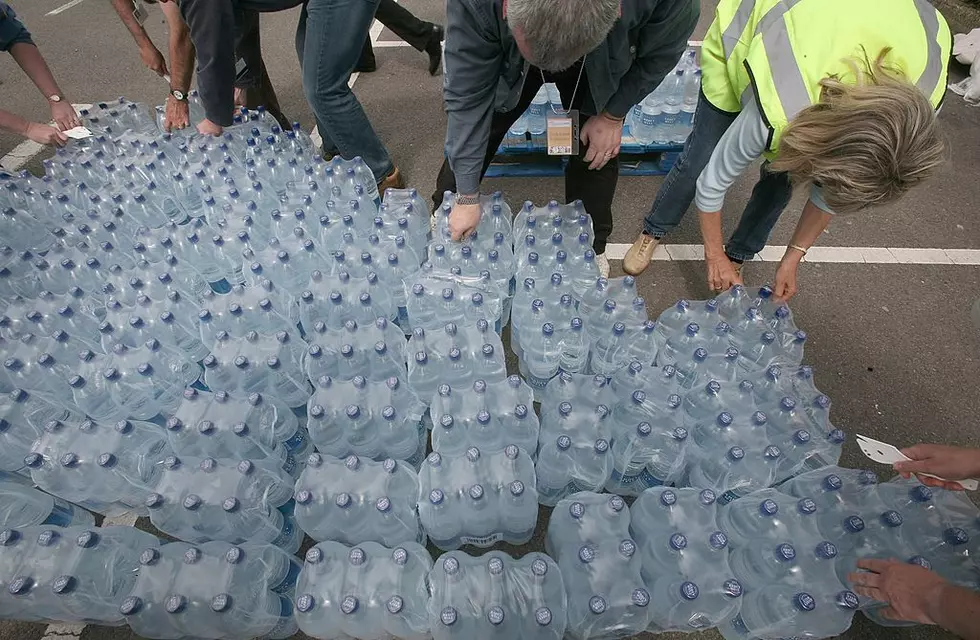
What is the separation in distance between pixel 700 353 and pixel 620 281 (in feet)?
1.59

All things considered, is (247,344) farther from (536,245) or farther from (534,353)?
(536,245)

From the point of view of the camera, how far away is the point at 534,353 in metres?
2.23

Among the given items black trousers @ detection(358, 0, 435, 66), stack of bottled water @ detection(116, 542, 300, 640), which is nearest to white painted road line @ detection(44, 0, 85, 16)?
black trousers @ detection(358, 0, 435, 66)

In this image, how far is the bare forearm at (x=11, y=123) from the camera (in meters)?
2.92

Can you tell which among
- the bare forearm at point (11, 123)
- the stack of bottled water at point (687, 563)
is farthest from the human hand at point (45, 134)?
the stack of bottled water at point (687, 563)

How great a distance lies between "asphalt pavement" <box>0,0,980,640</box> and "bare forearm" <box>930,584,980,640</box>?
61cm

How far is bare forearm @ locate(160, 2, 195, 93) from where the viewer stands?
268 cm

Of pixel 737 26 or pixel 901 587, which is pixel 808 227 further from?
pixel 901 587

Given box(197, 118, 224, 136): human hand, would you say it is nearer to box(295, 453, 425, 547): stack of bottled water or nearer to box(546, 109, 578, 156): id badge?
box(546, 109, 578, 156): id badge

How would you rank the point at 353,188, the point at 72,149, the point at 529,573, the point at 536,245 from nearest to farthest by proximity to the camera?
the point at 529,573, the point at 536,245, the point at 353,188, the point at 72,149

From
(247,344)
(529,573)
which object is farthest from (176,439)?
(529,573)

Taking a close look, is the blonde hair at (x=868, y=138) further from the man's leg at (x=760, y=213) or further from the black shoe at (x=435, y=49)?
the black shoe at (x=435, y=49)

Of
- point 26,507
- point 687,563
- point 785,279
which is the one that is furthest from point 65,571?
point 785,279

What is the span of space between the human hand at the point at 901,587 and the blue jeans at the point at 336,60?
122 inches
